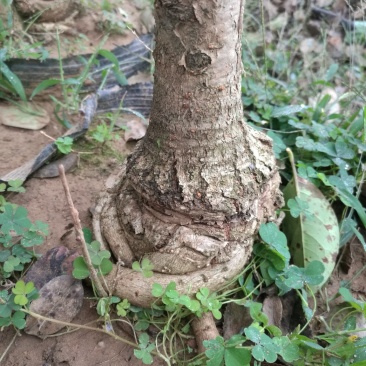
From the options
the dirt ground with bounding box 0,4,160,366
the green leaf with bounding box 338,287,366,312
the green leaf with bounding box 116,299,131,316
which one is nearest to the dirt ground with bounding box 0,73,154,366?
the dirt ground with bounding box 0,4,160,366

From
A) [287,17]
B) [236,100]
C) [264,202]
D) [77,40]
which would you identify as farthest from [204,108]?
[287,17]

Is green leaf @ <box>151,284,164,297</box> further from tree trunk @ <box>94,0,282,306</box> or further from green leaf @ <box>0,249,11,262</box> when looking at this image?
green leaf @ <box>0,249,11,262</box>

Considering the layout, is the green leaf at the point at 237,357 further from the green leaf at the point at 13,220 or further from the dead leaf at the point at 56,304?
the green leaf at the point at 13,220

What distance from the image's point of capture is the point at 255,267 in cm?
150

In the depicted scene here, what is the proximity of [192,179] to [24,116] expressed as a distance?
→ 110cm

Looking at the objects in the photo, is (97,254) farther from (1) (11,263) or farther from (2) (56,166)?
(2) (56,166)

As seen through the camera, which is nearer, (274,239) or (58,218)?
(274,239)

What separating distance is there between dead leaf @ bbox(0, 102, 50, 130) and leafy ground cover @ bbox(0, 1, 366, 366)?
4 centimetres

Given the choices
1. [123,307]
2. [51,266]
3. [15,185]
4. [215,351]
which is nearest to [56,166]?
[15,185]

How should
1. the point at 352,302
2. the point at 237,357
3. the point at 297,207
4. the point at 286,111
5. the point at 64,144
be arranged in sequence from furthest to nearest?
the point at 286,111 < the point at 64,144 < the point at 297,207 < the point at 352,302 < the point at 237,357

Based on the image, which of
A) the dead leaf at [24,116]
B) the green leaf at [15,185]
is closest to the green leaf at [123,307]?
the green leaf at [15,185]

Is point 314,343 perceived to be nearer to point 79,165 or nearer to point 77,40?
point 79,165

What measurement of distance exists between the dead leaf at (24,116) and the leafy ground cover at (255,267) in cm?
4

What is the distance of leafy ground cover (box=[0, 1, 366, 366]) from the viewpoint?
4.19 feet
